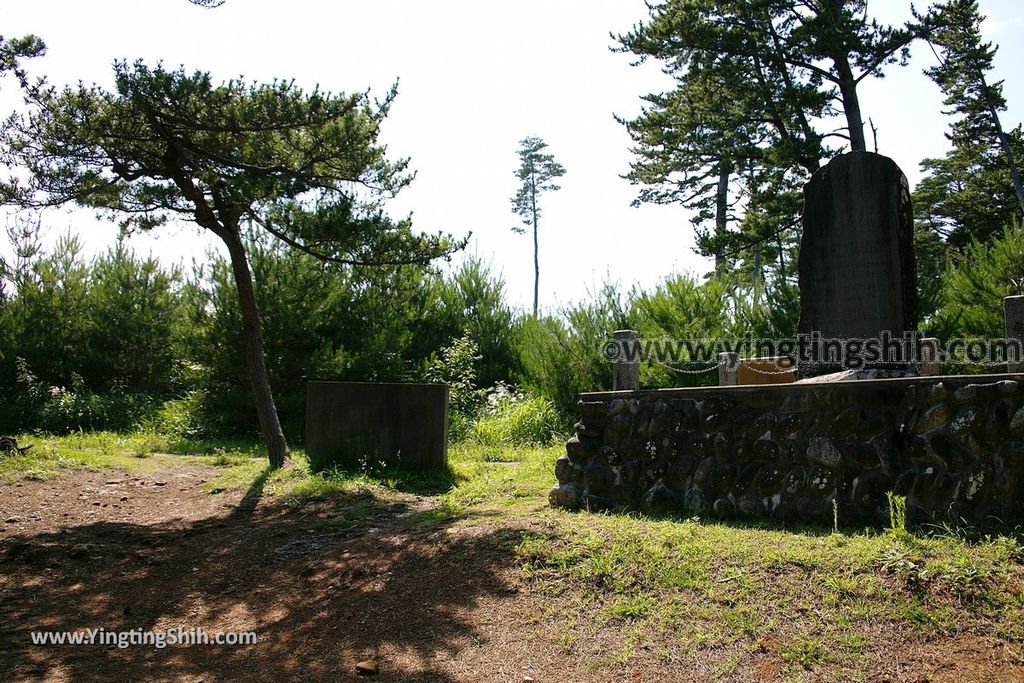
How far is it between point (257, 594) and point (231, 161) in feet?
15.1

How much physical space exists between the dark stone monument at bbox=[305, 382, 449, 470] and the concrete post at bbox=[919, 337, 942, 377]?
521 cm

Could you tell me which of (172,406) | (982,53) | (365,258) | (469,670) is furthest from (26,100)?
(982,53)

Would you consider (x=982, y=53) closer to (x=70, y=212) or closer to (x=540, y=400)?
(x=540, y=400)

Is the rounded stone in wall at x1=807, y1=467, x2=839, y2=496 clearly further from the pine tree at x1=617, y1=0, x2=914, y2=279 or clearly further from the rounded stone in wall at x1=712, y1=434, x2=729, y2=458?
the pine tree at x1=617, y1=0, x2=914, y2=279

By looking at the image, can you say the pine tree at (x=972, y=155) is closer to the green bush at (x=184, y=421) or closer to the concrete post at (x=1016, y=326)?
the concrete post at (x=1016, y=326)

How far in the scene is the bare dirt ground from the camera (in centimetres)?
326

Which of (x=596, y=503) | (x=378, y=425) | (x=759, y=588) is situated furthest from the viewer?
(x=378, y=425)

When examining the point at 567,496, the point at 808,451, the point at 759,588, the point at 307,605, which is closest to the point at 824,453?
the point at 808,451

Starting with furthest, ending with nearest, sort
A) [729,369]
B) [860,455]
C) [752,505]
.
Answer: [729,369] → [752,505] → [860,455]

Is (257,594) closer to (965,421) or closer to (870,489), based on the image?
(870,489)

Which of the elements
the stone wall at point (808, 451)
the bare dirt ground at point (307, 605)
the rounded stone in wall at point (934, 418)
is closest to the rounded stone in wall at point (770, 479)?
the stone wall at point (808, 451)

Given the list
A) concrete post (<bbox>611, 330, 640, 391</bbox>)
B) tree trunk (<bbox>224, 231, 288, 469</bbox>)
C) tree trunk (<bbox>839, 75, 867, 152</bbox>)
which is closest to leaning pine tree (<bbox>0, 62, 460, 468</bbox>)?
tree trunk (<bbox>224, 231, 288, 469</bbox>)

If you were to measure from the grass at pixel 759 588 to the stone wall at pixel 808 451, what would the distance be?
0.22m

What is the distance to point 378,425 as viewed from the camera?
7891 millimetres
